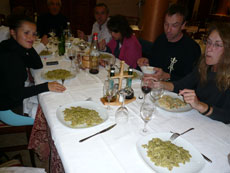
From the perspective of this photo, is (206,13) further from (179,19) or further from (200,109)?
(200,109)

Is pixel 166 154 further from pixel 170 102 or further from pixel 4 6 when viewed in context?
pixel 4 6

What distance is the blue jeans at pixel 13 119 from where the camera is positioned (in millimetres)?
1757

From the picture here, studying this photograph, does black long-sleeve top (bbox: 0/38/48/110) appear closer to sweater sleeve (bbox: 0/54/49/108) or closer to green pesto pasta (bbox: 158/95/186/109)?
sweater sleeve (bbox: 0/54/49/108)

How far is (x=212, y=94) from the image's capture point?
5.32 ft

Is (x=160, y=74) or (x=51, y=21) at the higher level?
(x=51, y=21)

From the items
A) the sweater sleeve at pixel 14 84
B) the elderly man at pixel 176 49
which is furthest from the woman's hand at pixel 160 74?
the sweater sleeve at pixel 14 84

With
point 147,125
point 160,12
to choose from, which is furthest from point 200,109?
point 160,12

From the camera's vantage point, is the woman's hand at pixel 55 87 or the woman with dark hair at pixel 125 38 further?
the woman with dark hair at pixel 125 38

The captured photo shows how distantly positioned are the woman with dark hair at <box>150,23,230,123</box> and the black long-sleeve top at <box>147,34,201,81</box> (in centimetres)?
65

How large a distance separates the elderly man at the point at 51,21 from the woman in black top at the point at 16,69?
7.83 feet

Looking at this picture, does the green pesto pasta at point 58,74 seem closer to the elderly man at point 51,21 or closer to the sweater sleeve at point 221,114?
the sweater sleeve at point 221,114

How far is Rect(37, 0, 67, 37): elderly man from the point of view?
4.18 m

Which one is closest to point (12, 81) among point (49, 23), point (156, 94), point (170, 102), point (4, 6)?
point (156, 94)

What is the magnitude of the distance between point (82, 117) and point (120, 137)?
298 millimetres
